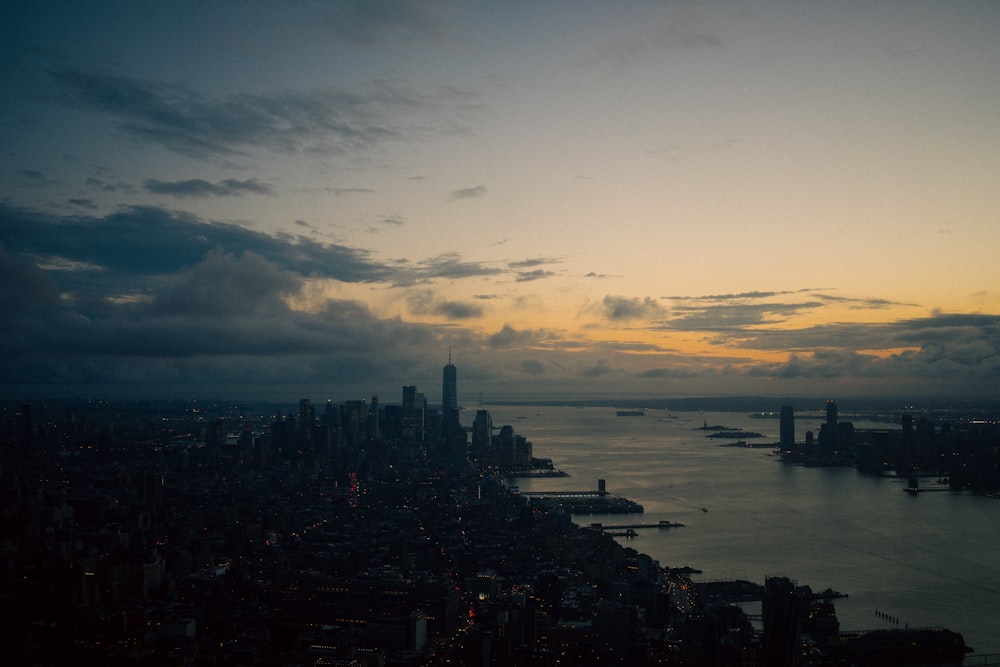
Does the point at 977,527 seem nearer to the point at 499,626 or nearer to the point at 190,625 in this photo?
the point at 499,626

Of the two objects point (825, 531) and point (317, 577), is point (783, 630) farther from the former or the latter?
point (825, 531)

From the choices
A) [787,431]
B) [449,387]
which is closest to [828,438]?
[787,431]

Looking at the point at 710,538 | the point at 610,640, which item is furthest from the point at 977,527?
the point at 610,640

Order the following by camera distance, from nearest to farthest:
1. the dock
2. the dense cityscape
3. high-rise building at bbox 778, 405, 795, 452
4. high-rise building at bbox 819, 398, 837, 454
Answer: the dense cityscape, the dock, high-rise building at bbox 819, 398, 837, 454, high-rise building at bbox 778, 405, 795, 452

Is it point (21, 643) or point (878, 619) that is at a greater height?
point (21, 643)

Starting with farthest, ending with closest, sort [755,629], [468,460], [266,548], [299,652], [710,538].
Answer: [468,460], [710,538], [266,548], [755,629], [299,652]

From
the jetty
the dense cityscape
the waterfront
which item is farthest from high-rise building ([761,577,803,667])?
the jetty

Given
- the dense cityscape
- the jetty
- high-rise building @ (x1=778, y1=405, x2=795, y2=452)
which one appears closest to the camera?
→ the dense cityscape

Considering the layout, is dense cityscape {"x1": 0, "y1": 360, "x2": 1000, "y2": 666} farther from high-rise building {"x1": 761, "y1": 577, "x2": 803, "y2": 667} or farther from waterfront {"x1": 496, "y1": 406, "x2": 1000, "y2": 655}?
waterfront {"x1": 496, "y1": 406, "x2": 1000, "y2": 655}
